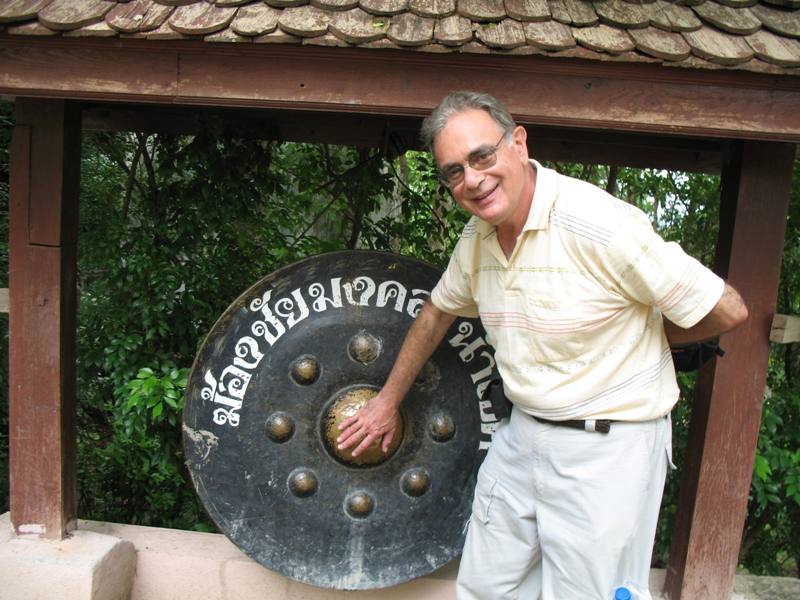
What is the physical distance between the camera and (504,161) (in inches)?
75.2

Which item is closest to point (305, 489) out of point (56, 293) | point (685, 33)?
point (56, 293)

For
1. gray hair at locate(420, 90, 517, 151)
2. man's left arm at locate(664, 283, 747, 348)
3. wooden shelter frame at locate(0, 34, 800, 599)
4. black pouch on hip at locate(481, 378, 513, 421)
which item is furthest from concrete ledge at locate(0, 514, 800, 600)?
gray hair at locate(420, 90, 517, 151)

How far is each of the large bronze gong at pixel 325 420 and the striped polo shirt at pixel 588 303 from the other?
656mm

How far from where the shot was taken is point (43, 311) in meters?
2.70

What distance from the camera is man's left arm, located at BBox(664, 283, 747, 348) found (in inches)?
74.3

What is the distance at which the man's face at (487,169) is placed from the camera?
189cm

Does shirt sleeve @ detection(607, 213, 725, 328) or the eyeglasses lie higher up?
the eyeglasses

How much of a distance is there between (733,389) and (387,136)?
1.58 metres

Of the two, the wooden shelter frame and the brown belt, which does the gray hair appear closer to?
the wooden shelter frame

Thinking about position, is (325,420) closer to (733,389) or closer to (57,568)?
(57,568)

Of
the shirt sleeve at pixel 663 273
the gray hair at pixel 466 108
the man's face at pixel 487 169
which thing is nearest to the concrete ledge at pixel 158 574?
the shirt sleeve at pixel 663 273

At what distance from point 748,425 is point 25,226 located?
2544 millimetres

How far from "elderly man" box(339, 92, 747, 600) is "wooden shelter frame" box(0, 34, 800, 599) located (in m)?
0.30

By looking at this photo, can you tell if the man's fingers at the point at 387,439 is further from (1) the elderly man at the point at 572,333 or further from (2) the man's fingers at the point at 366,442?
(1) the elderly man at the point at 572,333
